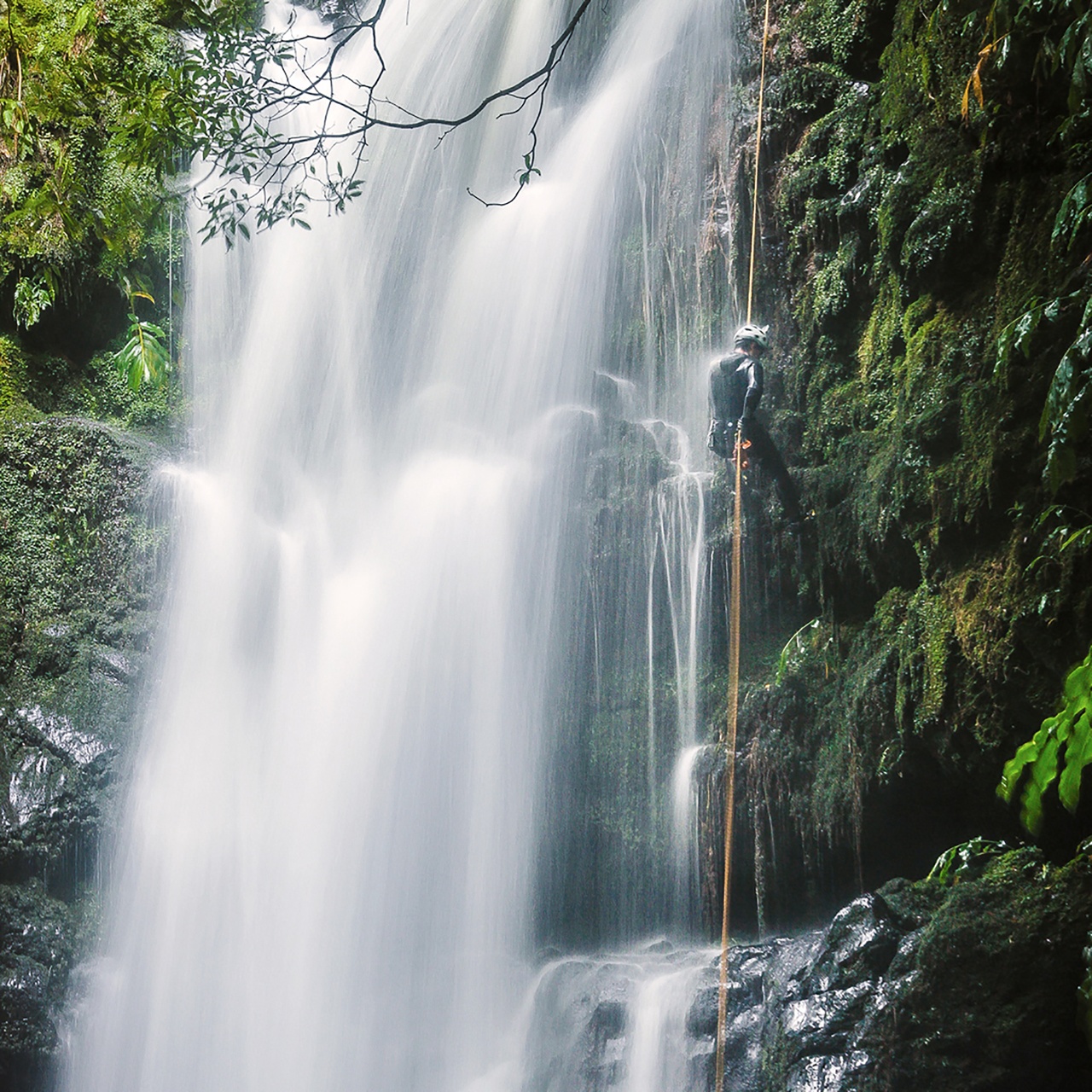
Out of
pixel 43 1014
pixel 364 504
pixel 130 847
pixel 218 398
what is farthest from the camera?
pixel 218 398

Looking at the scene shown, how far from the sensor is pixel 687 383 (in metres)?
7.00

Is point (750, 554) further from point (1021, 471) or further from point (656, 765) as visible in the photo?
point (1021, 471)

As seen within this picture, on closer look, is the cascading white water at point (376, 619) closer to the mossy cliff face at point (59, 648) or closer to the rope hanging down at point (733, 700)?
the mossy cliff face at point (59, 648)

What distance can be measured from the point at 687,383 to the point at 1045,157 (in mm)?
2856

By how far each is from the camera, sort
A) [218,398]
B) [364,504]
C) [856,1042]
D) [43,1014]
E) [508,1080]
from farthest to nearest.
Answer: [218,398] → [364,504] → [43,1014] → [508,1080] → [856,1042]

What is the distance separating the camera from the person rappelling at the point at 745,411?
6.00 m

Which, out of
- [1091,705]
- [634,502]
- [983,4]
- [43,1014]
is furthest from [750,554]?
[43,1014]

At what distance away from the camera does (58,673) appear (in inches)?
278

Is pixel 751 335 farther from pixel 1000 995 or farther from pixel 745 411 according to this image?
pixel 1000 995

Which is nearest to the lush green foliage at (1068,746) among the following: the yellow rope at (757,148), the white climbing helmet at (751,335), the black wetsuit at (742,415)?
the black wetsuit at (742,415)

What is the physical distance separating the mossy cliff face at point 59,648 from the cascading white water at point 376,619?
23 centimetres

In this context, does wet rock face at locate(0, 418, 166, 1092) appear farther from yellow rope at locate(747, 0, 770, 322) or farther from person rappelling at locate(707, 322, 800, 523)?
yellow rope at locate(747, 0, 770, 322)

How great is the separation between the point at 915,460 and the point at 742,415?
4.41ft

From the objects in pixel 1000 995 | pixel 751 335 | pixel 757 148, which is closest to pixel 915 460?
pixel 751 335
